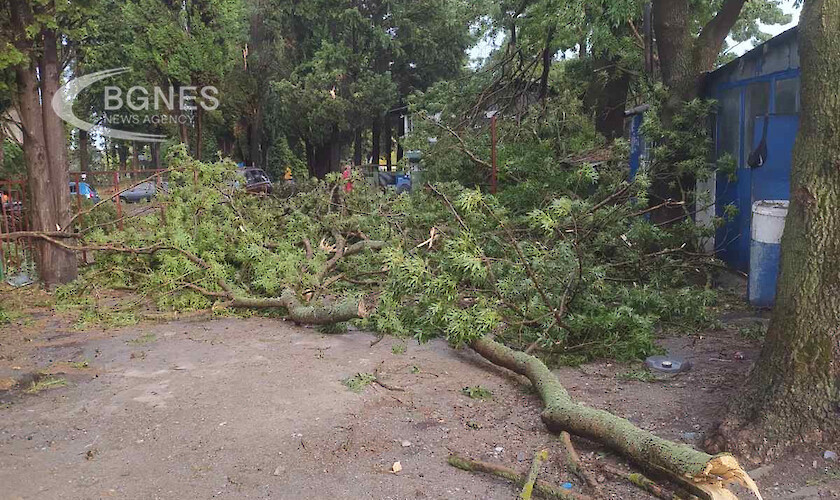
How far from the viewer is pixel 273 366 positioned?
19.2 feet

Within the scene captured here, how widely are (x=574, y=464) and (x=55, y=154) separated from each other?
8798 mm

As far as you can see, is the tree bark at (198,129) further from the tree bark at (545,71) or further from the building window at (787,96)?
the building window at (787,96)

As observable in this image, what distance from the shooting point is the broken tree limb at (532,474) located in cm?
334

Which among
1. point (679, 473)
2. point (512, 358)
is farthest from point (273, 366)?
point (679, 473)

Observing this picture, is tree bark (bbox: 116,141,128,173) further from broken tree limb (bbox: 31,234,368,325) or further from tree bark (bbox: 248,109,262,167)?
broken tree limb (bbox: 31,234,368,325)

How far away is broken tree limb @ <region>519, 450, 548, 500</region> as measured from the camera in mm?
3340

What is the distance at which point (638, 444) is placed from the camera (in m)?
3.57

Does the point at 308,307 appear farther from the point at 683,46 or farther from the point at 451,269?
the point at 683,46

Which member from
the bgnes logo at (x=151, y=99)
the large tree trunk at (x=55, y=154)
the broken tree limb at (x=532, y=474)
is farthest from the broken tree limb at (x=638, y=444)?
the bgnes logo at (x=151, y=99)

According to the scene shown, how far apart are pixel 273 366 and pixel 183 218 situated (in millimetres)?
4351

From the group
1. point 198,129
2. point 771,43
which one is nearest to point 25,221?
point 771,43

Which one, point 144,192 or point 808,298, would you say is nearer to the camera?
point 808,298

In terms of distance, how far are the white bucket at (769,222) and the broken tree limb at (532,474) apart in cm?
424

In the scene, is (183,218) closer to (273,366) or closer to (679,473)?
(273,366)
